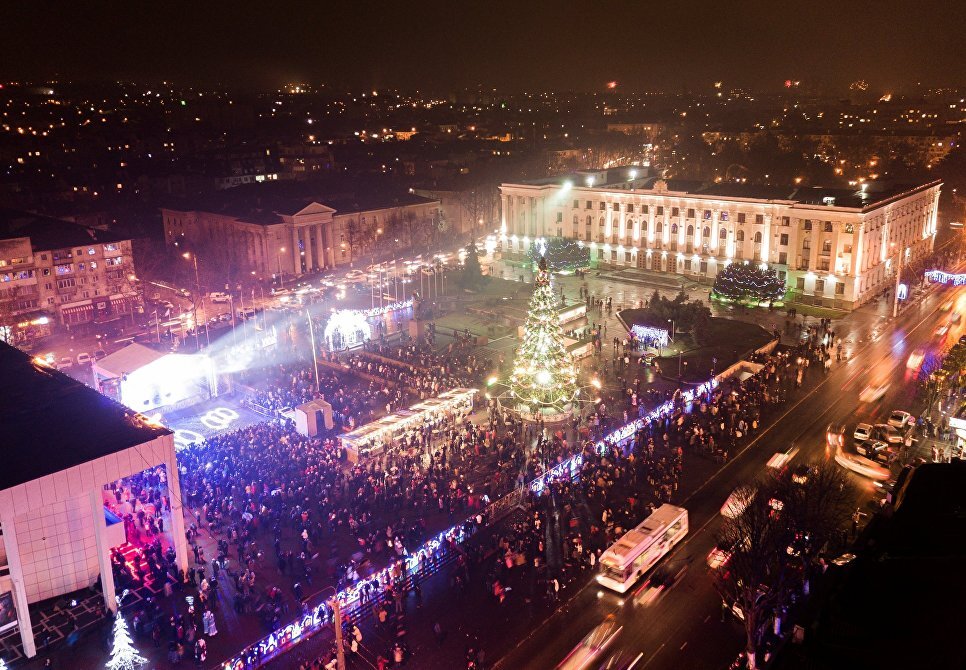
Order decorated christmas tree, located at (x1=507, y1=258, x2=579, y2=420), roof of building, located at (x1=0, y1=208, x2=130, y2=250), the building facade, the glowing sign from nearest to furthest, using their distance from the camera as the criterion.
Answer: decorated christmas tree, located at (x1=507, y1=258, x2=579, y2=420) < the building facade < the glowing sign < roof of building, located at (x1=0, y1=208, x2=130, y2=250)

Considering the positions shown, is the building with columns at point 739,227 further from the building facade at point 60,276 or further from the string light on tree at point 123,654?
the string light on tree at point 123,654

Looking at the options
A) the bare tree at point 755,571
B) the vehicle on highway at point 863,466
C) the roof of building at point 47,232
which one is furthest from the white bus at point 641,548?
the roof of building at point 47,232

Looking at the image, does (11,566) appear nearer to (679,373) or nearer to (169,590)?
(169,590)

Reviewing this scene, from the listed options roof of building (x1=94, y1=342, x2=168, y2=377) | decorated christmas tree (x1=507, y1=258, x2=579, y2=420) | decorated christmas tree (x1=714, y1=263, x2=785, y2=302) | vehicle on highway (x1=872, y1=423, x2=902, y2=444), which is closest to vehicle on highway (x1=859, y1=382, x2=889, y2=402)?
vehicle on highway (x1=872, y1=423, x2=902, y2=444)

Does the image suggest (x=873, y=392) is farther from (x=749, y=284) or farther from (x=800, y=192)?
(x=800, y=192)

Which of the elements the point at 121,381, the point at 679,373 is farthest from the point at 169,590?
the point at 679,373

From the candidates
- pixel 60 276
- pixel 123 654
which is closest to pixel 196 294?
pixel 60 276

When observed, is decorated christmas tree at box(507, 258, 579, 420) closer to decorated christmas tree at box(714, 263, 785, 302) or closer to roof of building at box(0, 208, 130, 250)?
decorated christmas tree at box(714, 263, 785, 302)
